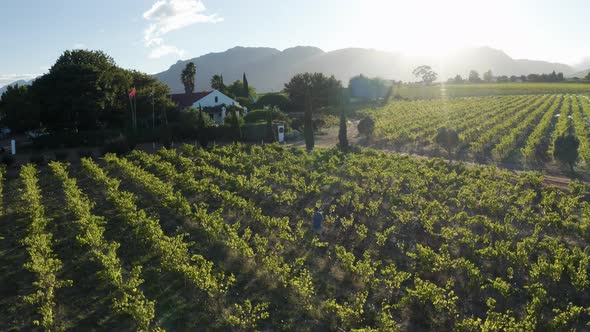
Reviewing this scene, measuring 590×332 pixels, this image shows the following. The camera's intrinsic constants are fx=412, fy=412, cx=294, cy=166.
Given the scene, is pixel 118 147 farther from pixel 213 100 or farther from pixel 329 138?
pixel 213 100

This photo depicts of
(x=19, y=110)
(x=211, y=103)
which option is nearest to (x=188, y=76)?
(x=211, y=103)

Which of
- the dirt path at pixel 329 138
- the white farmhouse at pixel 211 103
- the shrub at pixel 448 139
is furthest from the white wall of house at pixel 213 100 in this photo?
the shrub at pixel 448 139

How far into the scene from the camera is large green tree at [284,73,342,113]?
6764cm

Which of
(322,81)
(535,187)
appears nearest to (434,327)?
(535,187)

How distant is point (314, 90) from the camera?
6888 centimetres

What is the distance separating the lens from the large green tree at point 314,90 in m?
67.6

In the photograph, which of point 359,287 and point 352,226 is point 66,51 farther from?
point 359,287

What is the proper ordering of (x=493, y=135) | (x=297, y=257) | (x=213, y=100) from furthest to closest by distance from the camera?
(x=213, y=100) < (x=493, y=135) < (x=297, y=257)

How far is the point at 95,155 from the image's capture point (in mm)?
32500

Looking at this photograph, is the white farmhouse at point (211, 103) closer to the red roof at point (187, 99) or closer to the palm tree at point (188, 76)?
the red roof at point (187, 99)

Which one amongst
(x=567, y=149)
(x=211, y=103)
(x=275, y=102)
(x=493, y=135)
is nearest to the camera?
(x=567, y=149)

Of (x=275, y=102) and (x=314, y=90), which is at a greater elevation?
(x=314, y=90)

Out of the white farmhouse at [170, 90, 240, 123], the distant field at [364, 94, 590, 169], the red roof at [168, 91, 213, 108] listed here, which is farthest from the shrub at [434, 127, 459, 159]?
the red roof at [168, 91, 213, 108]

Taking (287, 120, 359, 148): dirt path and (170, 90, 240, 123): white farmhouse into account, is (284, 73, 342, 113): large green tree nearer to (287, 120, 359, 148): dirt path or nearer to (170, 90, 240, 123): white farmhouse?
(170, 90, 240, 123): white farmhouse
